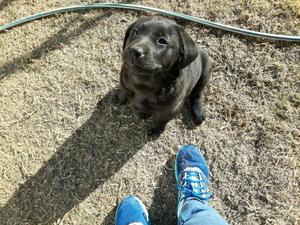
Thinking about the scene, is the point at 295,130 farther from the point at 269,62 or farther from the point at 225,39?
the point at 225,39

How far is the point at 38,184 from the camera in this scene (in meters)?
4.10

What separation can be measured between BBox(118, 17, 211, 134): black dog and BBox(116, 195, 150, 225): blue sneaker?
925mm

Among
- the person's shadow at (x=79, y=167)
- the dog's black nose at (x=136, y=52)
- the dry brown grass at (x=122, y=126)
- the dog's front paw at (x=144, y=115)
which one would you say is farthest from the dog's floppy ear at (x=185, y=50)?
the person's shadow at (x=79, y=167)

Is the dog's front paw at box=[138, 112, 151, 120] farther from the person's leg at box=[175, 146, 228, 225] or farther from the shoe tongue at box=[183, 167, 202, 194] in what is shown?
the shoe tongue at box=[183, 167, 202, 194]

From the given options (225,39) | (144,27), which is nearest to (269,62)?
(225,39)

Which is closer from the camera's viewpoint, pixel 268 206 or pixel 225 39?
pixel 268 206

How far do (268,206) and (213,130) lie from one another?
39.2 inches

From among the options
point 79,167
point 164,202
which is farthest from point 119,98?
point 164,202

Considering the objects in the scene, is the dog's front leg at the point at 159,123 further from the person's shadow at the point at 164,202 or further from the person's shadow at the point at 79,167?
the person's shadow at the point at 164,202

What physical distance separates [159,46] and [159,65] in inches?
6.3

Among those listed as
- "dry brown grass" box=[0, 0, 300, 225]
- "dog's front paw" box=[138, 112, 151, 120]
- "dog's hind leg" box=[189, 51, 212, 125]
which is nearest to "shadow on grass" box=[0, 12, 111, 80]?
"dry brown grass" box=[0, 0, 300, 225]

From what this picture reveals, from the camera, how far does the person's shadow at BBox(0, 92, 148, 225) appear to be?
4.03 metres

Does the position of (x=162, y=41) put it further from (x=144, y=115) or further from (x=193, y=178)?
(x=193, y=178)

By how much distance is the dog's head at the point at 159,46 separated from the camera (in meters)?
2.98
